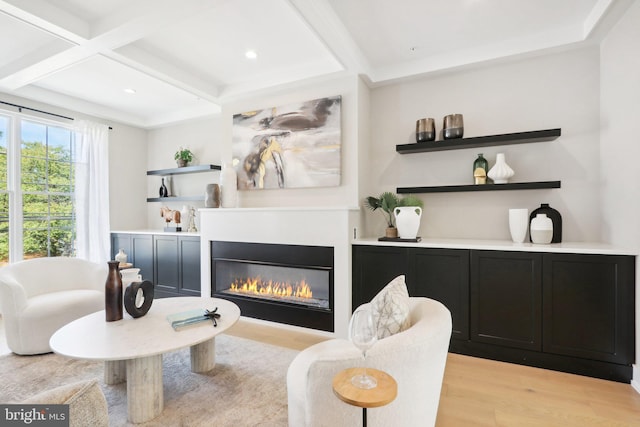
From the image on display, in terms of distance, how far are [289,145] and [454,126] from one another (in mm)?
1765

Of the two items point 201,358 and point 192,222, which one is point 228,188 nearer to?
point 192,222

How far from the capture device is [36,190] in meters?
4.00

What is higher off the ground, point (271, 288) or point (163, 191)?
point (163, 191)

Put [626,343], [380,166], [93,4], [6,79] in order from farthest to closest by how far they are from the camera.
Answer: [380,166] → [6,79] → [93,4] → [626,343]

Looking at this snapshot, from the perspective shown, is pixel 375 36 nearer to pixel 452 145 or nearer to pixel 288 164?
pixel 452 145

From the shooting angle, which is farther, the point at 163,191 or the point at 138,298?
the point at 163,191

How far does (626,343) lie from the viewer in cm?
220

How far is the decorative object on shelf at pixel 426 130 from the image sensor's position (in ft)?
10.3

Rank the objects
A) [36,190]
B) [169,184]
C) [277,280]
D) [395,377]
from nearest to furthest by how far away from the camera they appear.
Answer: [395,377] < [277,280] < [36,190] < [169,184]

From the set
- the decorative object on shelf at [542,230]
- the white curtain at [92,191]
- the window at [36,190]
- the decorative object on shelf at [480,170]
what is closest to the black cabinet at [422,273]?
the decorative object on shelf at [542,230]

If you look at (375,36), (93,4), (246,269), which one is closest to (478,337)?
(246,269)

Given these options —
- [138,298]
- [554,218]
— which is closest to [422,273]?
[554,218]

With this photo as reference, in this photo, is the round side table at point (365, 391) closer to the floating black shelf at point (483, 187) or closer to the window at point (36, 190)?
the floating black shelf at point (483, 187)

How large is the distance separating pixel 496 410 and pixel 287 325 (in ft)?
6.66
